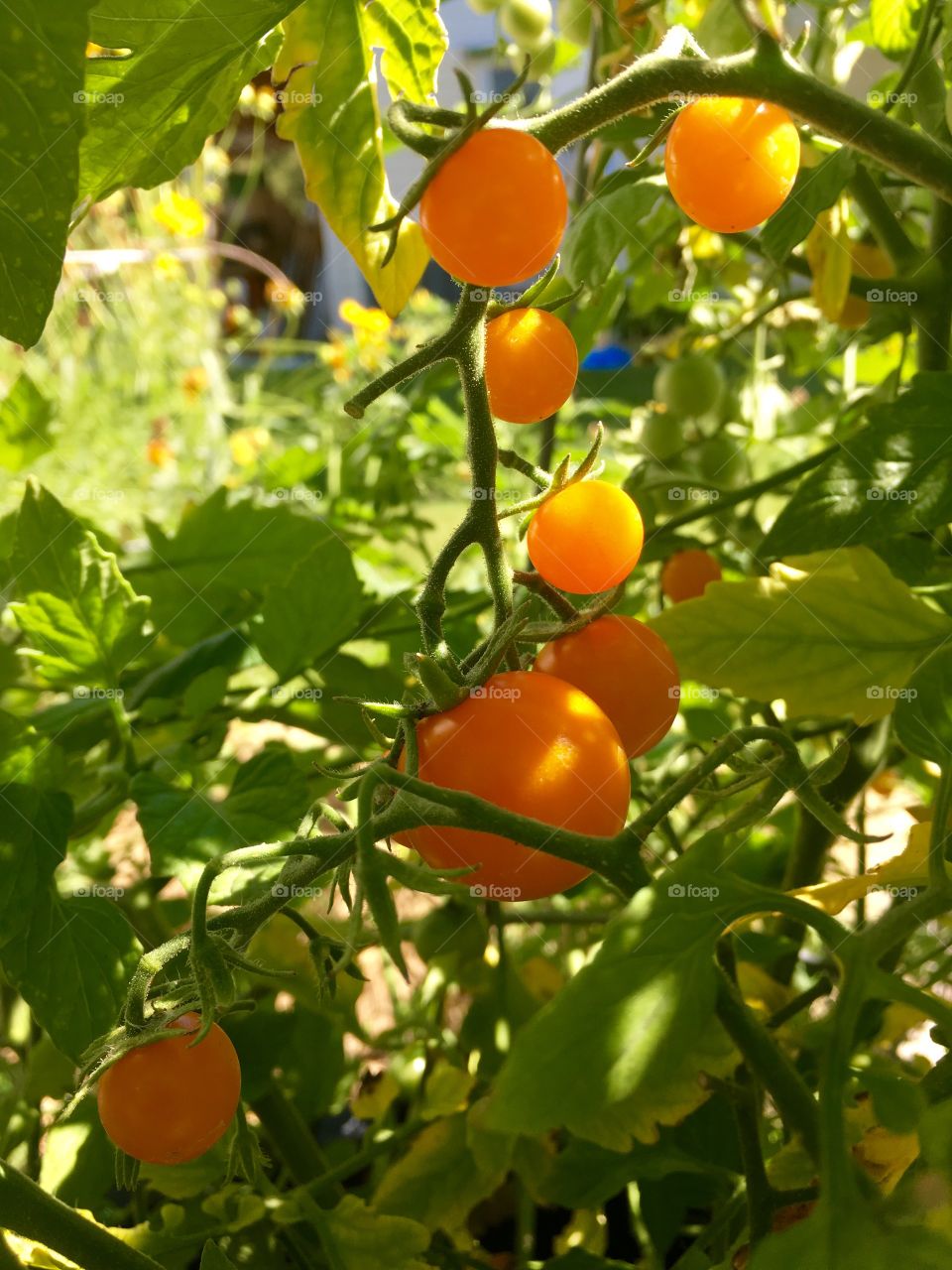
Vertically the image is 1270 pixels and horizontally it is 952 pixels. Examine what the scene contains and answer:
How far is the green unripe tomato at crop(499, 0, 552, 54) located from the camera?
52cm

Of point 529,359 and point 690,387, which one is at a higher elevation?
point 529,359

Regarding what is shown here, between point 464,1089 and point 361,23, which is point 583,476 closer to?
point 361,23

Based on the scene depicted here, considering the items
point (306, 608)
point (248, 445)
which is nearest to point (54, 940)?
point (306, 608)

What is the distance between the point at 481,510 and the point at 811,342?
640 mm

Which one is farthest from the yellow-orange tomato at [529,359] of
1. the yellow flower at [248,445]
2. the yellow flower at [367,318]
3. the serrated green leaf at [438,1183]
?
the yellow flower at [248,445]

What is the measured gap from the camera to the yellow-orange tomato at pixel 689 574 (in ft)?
1.70

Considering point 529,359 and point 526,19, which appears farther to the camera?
point 526,19

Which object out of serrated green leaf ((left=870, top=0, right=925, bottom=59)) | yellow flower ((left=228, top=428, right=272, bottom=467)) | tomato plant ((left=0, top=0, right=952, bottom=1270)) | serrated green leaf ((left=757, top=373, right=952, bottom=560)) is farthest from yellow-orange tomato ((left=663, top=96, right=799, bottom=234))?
yellow flower ((left=228, top=428, right=272, bottom=467))

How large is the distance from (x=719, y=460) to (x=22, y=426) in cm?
41

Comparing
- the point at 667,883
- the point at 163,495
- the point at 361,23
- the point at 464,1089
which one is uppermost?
the point at 361,23

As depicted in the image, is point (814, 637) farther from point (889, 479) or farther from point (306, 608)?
point (306, 608)

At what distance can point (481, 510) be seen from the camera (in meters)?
0.28

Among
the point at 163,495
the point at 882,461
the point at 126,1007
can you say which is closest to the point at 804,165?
the point at 882,461

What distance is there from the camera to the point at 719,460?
0.67 meters
